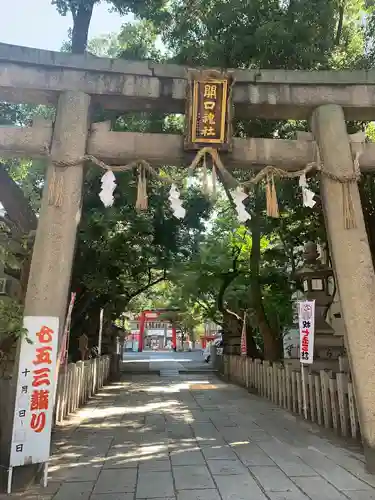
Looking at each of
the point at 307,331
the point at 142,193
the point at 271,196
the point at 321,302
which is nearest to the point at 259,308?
the point at 321,302

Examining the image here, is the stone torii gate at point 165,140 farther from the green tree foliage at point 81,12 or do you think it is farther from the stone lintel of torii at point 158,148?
the green tree foliage at point 81,12

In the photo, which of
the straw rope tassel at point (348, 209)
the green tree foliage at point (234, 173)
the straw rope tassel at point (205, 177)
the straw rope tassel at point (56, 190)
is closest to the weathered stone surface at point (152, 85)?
the straw rope tassel at point (205, 177)

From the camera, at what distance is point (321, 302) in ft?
34.0

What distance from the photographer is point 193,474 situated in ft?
16.9

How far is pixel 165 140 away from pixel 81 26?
4.18 meters

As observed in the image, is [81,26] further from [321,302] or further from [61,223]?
[321,302]

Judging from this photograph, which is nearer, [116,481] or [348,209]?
[116,481]

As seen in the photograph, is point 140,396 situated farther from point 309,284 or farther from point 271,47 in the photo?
point 271,47

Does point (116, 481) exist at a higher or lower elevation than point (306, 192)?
lower

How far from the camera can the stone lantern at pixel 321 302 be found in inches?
383

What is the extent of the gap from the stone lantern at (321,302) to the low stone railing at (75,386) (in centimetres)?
574

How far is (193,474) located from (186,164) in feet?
13.7

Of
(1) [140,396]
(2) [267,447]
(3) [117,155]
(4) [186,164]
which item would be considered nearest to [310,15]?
(4) [186,164]

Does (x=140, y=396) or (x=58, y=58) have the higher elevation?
(x=58, y=58)
